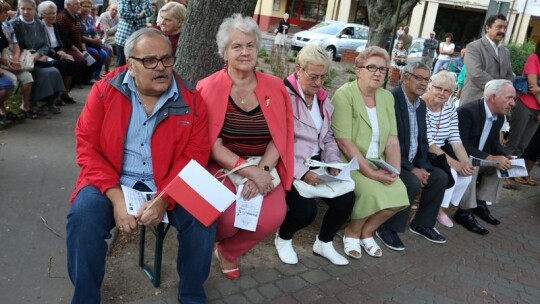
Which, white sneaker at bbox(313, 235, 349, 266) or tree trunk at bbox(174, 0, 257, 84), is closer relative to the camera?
white sneaker at bbox(313, 235, 349, 266)

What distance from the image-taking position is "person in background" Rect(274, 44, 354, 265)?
3.41 metres

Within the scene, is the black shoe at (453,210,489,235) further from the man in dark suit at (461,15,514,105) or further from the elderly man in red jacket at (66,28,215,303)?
the elderly man in red jacket at (66,28,215,303)

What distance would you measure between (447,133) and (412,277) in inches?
65.9

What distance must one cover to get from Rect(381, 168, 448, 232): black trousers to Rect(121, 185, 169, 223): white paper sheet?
7.37 feet

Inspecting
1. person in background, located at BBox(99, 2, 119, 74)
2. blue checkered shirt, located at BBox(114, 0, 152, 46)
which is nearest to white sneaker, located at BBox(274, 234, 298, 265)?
blue checkered shirt, located at BBox(114, 0, 152, 46)

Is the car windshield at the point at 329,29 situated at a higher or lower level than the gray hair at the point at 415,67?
higher

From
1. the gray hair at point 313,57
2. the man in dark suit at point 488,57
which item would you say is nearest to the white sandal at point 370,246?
the gray hair at point 313,57

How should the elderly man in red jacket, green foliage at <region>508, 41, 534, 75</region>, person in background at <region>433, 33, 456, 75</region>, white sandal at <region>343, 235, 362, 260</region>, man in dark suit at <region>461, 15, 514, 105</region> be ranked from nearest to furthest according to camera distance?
the elderly man in red jacket → white sandal at <region>343, 235, 362, 260</region> → man in dark suit at <region>461, 15, 514, 105</region> → green foliage at <region>508, 41, 534, 75</region> → person in background at <region>433, 33, 456, 75</region>

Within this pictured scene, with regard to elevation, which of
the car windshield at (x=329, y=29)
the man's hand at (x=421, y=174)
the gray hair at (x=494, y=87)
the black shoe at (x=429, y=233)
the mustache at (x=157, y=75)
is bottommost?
the black shoe at (x=429, y=233)

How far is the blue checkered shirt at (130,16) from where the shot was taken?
704 centimetres

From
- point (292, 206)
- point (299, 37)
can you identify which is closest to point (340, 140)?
point (292, 206)

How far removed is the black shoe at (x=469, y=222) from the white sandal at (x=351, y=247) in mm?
1604

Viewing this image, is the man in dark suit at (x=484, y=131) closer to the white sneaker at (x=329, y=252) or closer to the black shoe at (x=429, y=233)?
the black shoe at (x=429, y=233)

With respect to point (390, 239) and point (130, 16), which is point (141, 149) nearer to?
point (390, 239)
